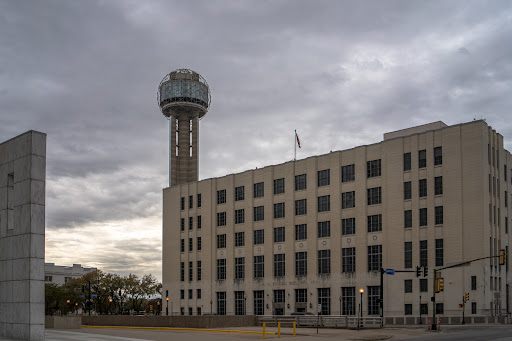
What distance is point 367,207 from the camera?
250 ft

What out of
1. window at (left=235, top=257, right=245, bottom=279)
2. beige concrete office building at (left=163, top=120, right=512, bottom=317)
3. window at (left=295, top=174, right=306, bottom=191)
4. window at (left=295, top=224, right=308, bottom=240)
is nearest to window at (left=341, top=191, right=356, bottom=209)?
beige concrete office building at (left=163, top=120, right=512, bottom=317)

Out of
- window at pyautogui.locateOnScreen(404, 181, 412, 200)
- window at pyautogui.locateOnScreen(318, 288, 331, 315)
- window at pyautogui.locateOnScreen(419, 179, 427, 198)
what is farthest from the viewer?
window at pyautogui.locateOnScreen(318, 288, 331, 315)

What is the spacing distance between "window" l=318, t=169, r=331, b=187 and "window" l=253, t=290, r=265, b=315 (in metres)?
19.2

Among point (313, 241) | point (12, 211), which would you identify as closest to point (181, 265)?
point (313, 241)

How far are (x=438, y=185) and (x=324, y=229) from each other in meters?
17.5

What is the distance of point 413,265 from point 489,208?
1138 cm

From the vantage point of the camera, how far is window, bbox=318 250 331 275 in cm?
7894

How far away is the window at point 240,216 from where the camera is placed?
91688 mm

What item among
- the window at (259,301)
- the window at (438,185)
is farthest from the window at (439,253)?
the window at (259,301)

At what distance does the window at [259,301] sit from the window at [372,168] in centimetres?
2488

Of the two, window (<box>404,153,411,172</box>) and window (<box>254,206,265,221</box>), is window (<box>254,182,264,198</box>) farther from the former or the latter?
window (<box>404,153,411,172</box>)

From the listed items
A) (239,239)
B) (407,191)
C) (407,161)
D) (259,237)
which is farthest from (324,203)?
(239,239)

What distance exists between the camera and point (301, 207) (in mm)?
83812

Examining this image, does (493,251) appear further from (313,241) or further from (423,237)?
(313,241)
